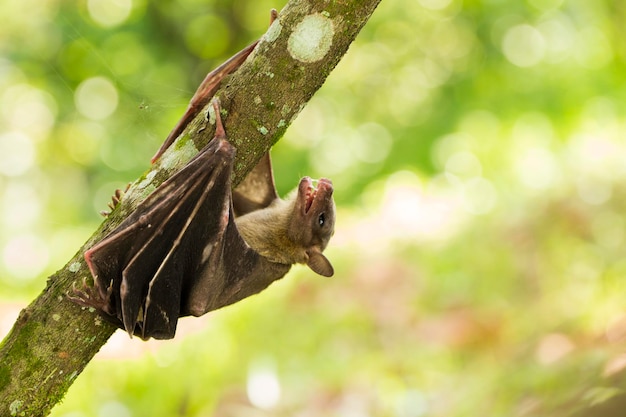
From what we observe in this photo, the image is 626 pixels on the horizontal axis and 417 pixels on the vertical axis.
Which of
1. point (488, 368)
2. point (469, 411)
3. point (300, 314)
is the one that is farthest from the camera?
point (300, 314)

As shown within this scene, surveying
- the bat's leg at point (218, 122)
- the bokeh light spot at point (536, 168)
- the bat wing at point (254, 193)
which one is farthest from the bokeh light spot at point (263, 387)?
the bokeh light spot at point (536, 168)

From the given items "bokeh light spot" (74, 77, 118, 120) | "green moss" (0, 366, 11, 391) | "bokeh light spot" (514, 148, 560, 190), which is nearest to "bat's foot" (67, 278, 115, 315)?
"green moss" (0, 366, 11, 391)

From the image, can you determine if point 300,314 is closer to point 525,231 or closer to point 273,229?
point 525,231

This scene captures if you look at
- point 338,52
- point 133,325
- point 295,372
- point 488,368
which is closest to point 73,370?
point 133,325

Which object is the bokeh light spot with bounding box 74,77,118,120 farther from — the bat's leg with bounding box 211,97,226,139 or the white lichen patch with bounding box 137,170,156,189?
the bat's leg with bounding box 211,97,226,139

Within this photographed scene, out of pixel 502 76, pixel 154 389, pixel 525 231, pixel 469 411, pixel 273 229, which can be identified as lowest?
pixel 469 411

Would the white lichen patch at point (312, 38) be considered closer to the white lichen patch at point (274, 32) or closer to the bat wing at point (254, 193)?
the white lichen patch at point (274, 32)

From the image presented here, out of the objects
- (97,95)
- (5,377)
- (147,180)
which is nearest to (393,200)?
(97,95)
